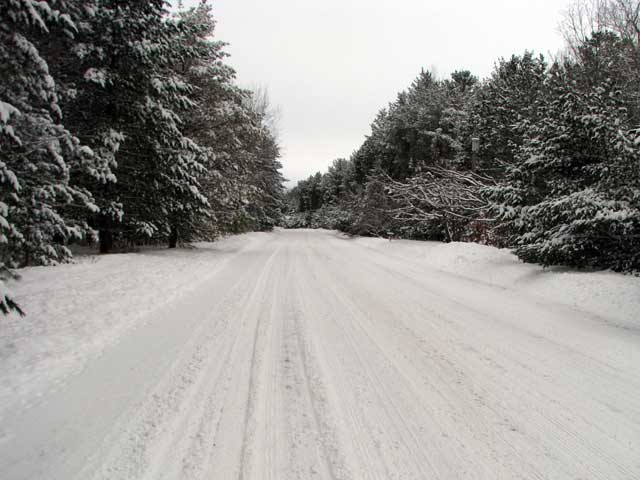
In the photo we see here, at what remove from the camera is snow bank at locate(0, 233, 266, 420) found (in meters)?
3.43

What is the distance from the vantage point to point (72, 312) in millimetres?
5094

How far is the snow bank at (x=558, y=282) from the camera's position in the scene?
5.66 metres

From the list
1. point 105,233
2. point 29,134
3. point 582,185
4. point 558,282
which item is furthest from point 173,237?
point 582,185

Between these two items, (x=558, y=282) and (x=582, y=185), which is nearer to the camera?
(x=558, y=282)

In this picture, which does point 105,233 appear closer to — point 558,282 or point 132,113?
point 132,113

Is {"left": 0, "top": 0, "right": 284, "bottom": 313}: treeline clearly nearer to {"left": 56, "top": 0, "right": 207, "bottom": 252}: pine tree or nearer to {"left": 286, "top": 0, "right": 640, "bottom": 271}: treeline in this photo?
{"left": 56, "top": 0, "right": 207, "bottom": 252}: pine tree

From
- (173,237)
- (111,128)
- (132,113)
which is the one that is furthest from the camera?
(173,237)

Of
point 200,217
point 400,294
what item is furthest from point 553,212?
point 200,217

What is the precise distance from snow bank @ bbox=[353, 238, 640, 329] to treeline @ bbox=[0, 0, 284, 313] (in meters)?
8.81

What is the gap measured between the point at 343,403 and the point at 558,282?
20.8ft

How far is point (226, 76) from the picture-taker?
1495 cm

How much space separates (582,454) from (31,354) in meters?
5.03

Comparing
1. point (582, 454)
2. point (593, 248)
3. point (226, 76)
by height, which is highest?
point (226, 76)

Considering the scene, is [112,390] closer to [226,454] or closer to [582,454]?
[226,454]
